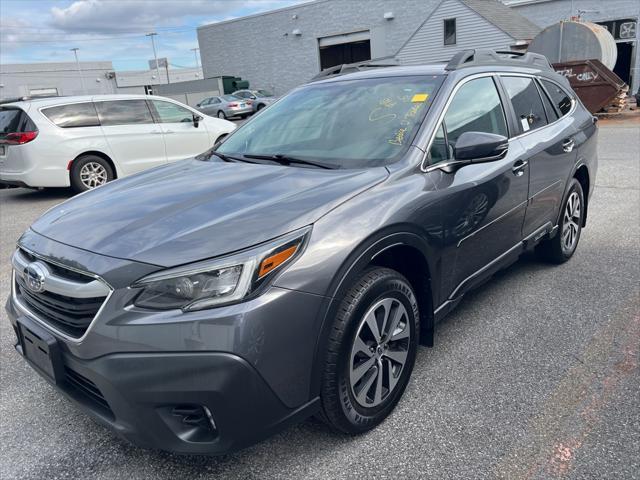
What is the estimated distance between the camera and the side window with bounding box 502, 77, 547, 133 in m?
3.84

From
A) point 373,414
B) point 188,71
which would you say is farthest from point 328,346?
point 188,71

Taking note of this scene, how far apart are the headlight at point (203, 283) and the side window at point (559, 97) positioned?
344 cm

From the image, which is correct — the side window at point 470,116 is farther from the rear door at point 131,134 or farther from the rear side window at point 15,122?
the rear side window at point 15,122

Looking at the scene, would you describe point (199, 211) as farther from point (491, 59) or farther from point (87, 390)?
point (491, 59)

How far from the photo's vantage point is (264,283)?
6.65ft

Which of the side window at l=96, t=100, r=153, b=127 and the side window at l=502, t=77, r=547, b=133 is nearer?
the side window at l=502, t=77, r=547, b=133

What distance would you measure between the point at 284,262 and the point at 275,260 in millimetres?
40

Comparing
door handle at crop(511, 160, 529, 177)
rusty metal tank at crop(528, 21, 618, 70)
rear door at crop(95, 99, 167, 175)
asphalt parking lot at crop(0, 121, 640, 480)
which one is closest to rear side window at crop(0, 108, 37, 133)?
rear door at crop(95, 99, 167, 175)

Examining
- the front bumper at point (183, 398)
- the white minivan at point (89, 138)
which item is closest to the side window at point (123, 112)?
the white minivan at point (89, 138)

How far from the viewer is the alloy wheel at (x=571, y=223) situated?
4601 millimetres

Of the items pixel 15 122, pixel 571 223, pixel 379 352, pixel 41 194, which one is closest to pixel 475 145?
pixel 379 352

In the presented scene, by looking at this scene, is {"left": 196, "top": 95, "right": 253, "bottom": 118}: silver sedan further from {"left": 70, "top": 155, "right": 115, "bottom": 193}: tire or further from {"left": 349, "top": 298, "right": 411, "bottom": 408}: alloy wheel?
{"left": 349, "top": 298, "right": 411, "bottom": 408}: alloy wheel

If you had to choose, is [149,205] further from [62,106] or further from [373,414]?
[62,106]

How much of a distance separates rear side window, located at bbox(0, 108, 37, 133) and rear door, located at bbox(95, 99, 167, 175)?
1.09 metres
